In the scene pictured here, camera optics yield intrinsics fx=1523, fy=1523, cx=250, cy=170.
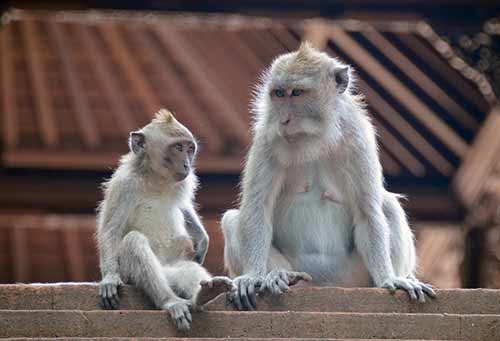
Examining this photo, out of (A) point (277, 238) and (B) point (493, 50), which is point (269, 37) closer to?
(B) point (493, 50)

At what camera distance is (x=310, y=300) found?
31.0 feet

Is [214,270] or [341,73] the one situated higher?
[341,73]

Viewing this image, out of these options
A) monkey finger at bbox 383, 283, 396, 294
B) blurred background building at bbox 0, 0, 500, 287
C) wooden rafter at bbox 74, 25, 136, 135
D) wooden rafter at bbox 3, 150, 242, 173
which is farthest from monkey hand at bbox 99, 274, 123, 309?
wooden rafter at bbox 3, 150, 242, 173

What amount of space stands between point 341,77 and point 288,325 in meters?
2.64

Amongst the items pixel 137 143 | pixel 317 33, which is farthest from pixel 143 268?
pixel 317 33

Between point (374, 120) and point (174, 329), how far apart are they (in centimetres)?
1347

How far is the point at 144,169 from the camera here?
10570mm

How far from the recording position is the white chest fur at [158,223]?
1020cm

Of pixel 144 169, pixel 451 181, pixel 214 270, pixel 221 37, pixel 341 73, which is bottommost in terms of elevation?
pixel 214 270

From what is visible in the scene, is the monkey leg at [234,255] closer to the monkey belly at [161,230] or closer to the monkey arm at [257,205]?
the monkey arm at [257,205]

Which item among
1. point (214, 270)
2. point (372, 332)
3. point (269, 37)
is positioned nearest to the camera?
point (372, 332)

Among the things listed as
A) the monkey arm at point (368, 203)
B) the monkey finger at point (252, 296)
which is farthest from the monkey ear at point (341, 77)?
the monkey finger at point (252, 296)

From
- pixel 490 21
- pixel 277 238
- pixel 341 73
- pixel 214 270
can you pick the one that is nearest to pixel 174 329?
pixel 277 238

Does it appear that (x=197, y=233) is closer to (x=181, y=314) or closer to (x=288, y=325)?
(x=181, y=314)
